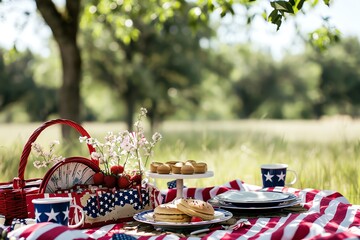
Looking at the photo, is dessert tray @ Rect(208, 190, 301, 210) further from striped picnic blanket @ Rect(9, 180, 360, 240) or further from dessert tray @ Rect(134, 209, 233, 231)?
dessert tray @ Rect(134, 209, 233, 231)

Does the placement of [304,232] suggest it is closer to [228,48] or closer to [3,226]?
[3,226]

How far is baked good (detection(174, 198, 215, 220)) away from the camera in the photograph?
2555 millimetres

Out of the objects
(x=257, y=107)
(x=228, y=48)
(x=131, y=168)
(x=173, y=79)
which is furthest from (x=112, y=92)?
(x=257, y=107)

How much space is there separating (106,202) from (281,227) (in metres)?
0.89

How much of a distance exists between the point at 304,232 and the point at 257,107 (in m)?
50.8

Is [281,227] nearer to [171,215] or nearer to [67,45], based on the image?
[171,215]

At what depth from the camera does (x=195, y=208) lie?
2566 millimetres

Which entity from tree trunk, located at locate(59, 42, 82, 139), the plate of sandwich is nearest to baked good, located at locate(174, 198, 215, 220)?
the plate of sandwich

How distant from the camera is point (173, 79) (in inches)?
846

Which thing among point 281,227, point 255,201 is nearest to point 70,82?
point 255,201

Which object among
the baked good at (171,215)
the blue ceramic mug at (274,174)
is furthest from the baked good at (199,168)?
the blue ceramic mug at (274,174)

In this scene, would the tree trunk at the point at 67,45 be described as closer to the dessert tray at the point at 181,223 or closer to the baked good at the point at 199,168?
the baked good at the point at 199,168

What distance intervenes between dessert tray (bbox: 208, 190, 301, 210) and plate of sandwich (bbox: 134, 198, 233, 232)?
1.07 feet

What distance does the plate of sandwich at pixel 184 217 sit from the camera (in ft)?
8.38
